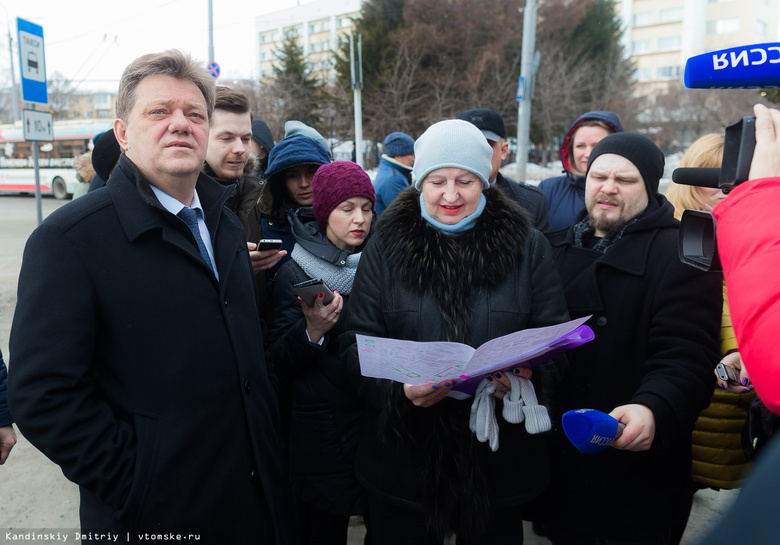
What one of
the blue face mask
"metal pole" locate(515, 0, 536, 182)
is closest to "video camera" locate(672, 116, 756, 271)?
the blue face mask

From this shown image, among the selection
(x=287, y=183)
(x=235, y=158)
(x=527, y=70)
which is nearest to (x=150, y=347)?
(x=235, y=158)

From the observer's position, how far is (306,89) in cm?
2566

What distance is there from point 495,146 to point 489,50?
22753 mm

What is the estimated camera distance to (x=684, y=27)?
51469 mm

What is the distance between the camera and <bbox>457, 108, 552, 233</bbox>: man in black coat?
3561 millimetres

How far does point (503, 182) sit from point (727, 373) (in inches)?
89.2

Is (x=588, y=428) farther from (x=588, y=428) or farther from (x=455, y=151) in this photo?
(x=455, y=151)

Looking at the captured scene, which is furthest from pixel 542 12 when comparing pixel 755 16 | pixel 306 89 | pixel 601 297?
pixel 755 16

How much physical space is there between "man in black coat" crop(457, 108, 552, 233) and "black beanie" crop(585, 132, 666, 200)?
1.09m

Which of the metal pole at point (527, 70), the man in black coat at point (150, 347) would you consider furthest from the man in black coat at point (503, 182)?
the metal pole at point (527, 70)

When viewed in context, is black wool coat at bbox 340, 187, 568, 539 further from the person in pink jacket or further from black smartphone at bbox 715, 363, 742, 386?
the person in pink jacket

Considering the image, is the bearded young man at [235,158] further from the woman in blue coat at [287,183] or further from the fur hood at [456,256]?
the fur hood at [456,256]

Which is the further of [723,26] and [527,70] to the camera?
[723,26]

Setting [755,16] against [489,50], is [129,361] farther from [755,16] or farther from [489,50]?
[755,16]
